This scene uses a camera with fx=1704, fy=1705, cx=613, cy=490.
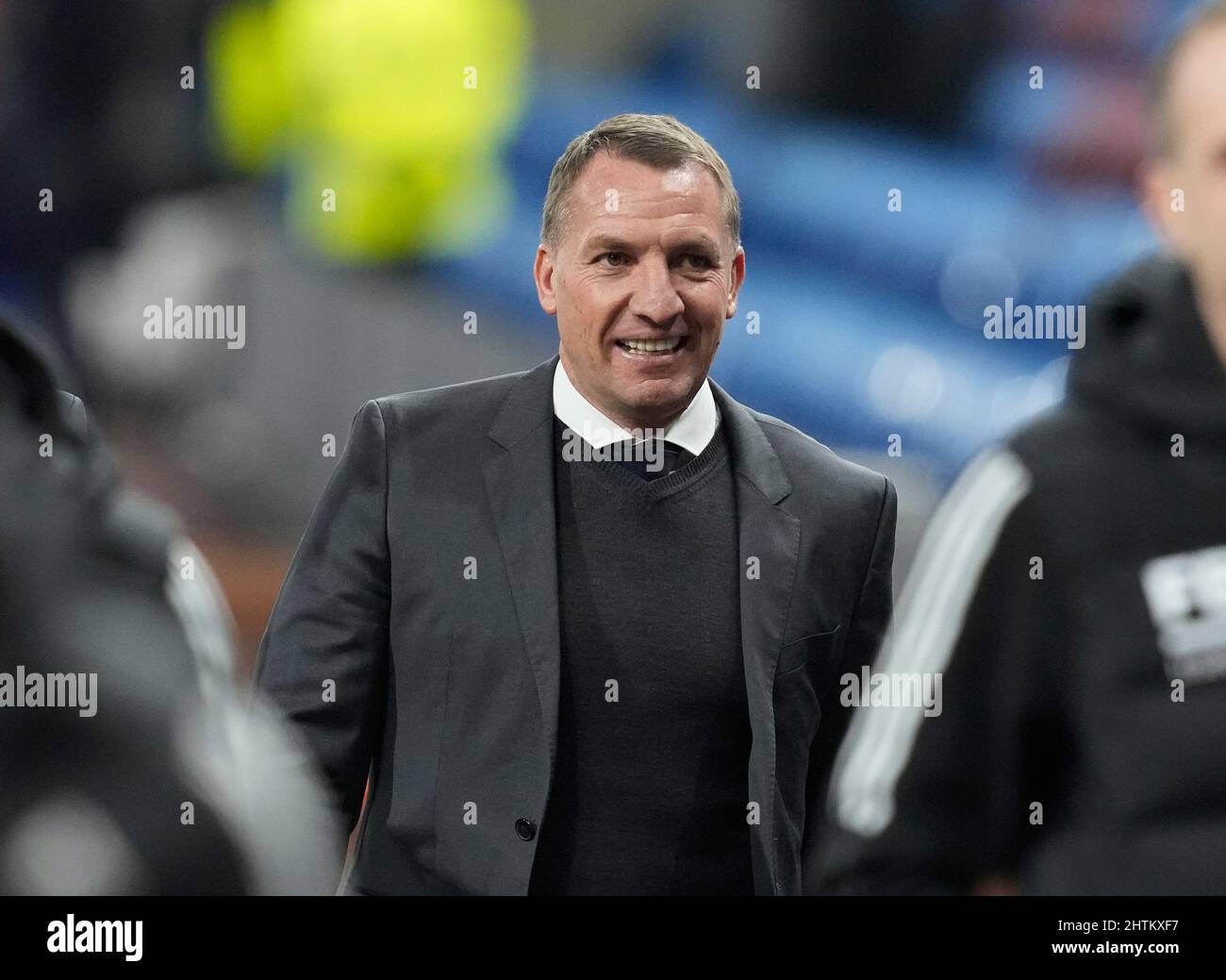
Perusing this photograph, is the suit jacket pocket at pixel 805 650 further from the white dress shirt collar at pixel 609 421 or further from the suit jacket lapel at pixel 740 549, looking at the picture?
the white dress shirt collar at pixel 609 421

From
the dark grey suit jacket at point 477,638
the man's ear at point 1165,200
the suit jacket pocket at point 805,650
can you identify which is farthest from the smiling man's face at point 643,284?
the man's ear at point 1165,200

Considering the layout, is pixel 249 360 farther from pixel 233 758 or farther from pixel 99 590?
pixel 99 590

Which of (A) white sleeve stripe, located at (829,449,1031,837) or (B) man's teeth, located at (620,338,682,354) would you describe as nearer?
(A) white sleeve stripe, located at (829,449,1031,837)

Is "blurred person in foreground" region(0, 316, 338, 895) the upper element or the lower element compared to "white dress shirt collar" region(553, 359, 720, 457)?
lower

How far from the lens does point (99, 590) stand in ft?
4.12

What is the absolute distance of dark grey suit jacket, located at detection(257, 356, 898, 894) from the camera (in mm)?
2074

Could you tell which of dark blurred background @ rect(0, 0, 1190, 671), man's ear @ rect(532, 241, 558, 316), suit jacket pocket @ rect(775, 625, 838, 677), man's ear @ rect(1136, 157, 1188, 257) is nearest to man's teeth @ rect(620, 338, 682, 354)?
man's ear @ rect(532, 241, 558, 316)

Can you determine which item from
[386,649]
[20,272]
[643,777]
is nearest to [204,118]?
[20,272]

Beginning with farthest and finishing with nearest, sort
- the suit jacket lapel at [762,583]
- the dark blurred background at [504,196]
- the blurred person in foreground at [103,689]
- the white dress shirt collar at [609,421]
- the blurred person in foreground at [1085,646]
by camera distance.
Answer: the dark blurred background at [504,196] < the white dress shirt collar at [609,421] < the suit jacket lapel at [762,583] < the blurred person in foreground at [1085,646] < the blurred person in foreground at [103,689]

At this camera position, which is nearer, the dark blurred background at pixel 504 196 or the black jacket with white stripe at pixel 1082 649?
the black jacket with white stripe at pixel 1082 649

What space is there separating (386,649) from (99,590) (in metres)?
0.88

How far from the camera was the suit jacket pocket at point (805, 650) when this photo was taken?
82.9 inches

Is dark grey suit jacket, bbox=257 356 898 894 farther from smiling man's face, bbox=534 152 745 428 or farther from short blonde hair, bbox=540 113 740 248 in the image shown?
short blonde hair, bbox=540 113 740 248

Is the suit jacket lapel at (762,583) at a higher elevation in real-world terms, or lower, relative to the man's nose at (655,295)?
lower
